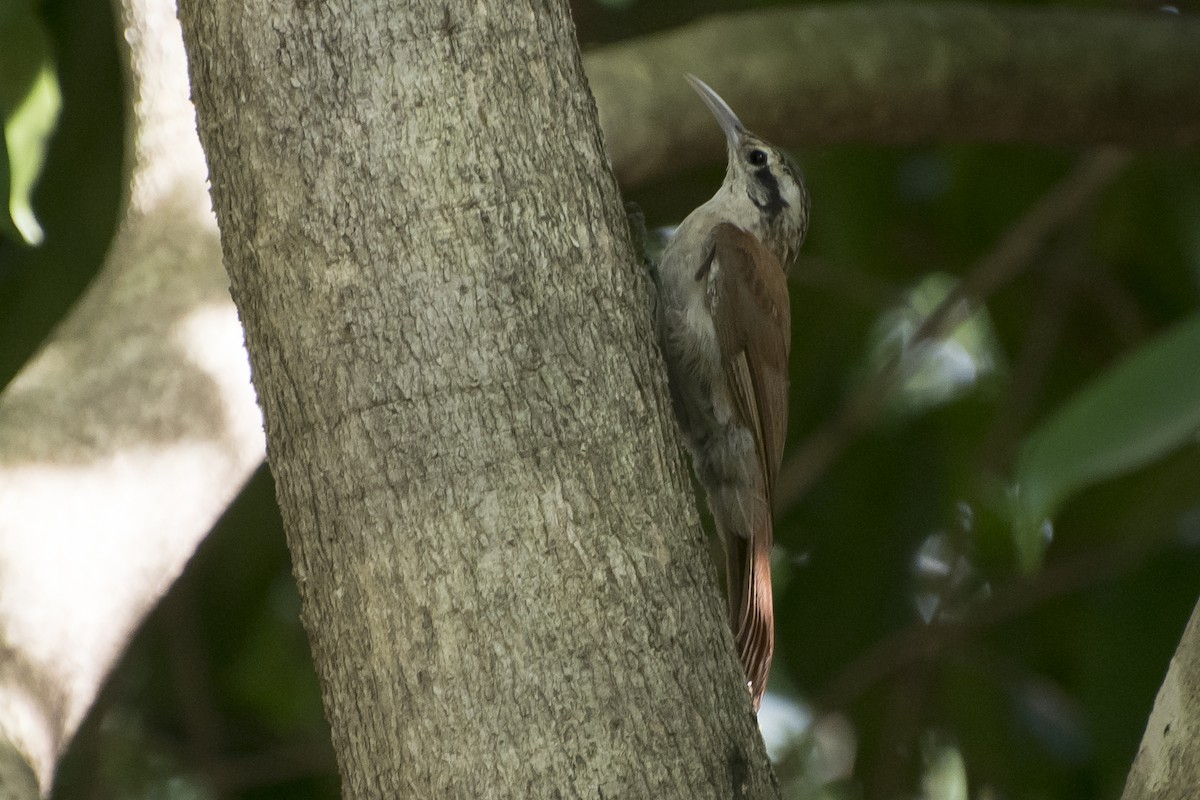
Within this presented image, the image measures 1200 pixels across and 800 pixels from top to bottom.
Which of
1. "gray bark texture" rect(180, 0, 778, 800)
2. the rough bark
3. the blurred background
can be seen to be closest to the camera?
"gray bark texture" rect(180, 0, 778, 800)

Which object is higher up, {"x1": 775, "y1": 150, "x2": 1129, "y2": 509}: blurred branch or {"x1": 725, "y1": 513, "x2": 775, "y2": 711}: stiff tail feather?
{"x1": 725, "y1": 513, "x2": 775, "y2": 711}: stiff tail feather

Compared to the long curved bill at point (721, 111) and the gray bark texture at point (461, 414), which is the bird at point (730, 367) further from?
the gray bark texture at point (461, 414)

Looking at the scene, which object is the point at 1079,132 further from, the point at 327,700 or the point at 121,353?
the point at 327,700

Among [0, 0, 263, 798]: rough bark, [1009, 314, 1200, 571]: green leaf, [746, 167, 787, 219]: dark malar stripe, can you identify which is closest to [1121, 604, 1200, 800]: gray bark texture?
[1009, 314, 1200, 571]: green leaf

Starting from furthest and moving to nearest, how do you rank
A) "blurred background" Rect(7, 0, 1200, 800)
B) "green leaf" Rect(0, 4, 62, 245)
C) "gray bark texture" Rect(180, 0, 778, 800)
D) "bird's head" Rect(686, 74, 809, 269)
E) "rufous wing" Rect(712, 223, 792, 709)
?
"blurred background" Rect(7, 0, 1200, 800), "bird's head" Rect(686, 74, 809, 269), "rufous wing" Rect(712, 223, 792, 709), "green leaf" Rect(0, 4, 62, 245), "gray bark texture" Rect(180, 0, 778, 800)

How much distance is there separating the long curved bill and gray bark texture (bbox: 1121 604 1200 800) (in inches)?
77.7

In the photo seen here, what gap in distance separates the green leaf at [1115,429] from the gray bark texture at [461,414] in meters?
0.47

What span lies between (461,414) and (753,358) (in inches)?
61.7

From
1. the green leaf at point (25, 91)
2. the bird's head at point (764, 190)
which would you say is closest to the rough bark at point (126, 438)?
the green leaf at point (25, 91)

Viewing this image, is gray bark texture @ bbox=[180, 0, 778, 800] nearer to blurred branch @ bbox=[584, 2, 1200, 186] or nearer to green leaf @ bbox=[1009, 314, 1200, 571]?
green leaf @ bbox=[1009, 314, 1200, 571]

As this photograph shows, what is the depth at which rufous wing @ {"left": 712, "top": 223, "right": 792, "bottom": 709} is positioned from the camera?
3111mm

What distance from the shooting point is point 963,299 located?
4.39 metres

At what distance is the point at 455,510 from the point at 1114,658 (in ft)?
9.11

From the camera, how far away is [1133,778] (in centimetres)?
186
